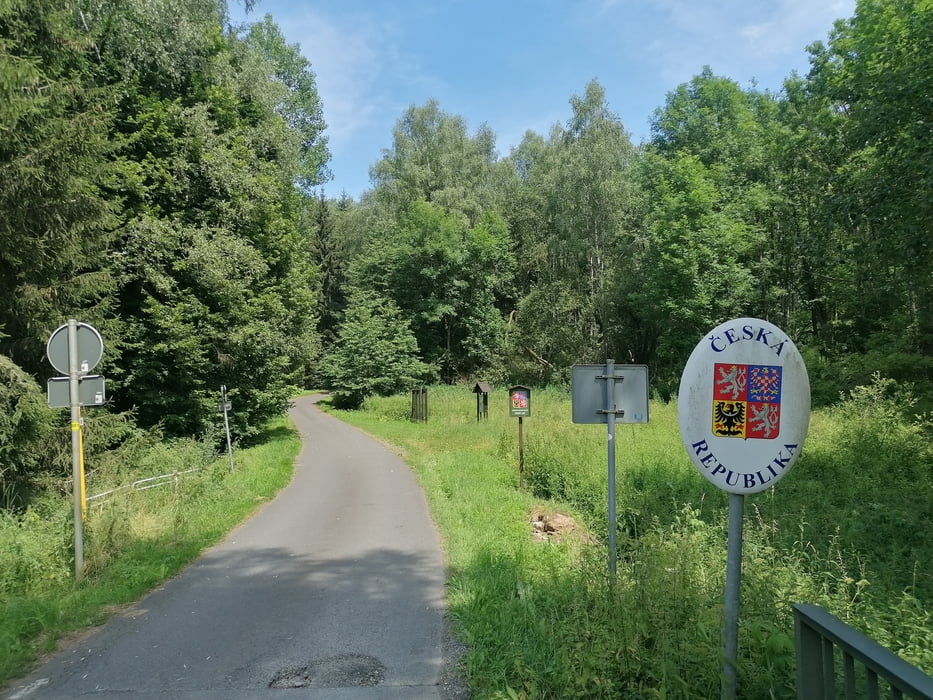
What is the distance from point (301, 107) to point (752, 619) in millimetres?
34310

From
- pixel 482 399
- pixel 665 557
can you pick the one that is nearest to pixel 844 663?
pixel 665 557

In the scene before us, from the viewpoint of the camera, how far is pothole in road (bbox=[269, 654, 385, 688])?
170 inches

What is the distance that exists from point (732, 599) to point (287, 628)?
13.5ft

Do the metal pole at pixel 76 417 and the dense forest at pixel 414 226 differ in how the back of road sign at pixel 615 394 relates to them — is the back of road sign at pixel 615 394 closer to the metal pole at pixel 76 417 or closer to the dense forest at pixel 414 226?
the metal pole at pixel 76 417

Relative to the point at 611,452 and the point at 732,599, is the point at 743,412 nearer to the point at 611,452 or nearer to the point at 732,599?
the point at 732,599

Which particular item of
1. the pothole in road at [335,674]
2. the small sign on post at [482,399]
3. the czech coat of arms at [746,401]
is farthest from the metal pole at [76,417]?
the small sign on post at [482,399]

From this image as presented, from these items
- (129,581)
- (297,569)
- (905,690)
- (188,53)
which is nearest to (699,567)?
(905,690)

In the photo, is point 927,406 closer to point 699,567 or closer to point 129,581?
point 699,567

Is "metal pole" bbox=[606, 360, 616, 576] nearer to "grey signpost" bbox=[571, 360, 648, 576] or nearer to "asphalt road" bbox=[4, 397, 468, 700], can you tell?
"grey signpost" bbox=[571, 360, 648, 576]

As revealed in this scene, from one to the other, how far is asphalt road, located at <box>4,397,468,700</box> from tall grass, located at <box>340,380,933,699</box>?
0.47 metres

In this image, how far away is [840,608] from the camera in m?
4.45

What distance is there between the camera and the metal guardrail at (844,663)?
5.54ft

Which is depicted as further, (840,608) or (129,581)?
(129,581)

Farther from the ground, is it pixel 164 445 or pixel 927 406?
pixel 927 406
